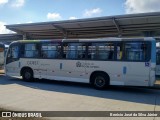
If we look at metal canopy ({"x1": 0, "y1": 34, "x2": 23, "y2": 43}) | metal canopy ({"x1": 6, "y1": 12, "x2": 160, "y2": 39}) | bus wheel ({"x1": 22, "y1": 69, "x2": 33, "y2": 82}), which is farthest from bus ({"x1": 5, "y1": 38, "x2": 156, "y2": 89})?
metal canopy ({"x1": 0, "y1": 34, "x2": 23, "y2": 43})

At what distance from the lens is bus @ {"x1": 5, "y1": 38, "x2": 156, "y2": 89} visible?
12523 mm

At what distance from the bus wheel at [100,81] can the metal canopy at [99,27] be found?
6.71 m

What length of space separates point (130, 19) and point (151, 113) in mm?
11511

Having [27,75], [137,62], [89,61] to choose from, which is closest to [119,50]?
[137,62]

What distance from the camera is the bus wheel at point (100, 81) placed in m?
13.4

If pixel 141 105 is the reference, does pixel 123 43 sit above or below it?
above

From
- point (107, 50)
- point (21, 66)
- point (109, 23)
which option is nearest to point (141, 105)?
point (107, 50)

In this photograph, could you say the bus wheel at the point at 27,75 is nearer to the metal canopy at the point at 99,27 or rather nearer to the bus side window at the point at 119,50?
the bus side window at the point at 119,50

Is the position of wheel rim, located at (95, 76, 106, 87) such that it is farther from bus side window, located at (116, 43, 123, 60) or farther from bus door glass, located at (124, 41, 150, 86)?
bus side window, located at (116, 43, 123, 60)

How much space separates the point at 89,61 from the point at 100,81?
1256 mm

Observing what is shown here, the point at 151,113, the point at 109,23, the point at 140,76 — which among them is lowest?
the point at 151,113

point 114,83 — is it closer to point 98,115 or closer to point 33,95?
point 33,95

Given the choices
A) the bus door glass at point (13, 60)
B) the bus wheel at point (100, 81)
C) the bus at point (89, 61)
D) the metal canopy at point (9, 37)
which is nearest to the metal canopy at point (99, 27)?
the metal canopy at point (9, 37)

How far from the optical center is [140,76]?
12.5 m
